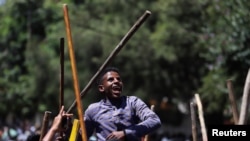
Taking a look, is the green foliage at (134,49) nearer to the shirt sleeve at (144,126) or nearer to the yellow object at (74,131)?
the shirt sleeve at (144,126)

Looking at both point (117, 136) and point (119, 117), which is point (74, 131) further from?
point (119, 117)

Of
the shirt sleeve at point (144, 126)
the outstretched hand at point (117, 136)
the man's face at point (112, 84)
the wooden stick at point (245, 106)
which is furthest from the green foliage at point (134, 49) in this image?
the wooden stick at point (245, 106)

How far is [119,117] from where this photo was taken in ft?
26.3

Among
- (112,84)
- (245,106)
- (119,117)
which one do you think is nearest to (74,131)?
(119,117)

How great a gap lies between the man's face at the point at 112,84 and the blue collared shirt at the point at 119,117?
3.0 inches

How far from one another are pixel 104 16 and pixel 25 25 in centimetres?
796

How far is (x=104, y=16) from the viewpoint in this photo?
37000 mm

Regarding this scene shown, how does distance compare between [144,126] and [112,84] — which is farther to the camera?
[112,84]

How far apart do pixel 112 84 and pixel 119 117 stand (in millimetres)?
308

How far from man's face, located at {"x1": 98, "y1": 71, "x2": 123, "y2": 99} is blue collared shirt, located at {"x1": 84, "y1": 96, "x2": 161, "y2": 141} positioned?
3.0 inches

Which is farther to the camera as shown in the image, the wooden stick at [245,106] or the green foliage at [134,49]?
the green foliage at [134,49]

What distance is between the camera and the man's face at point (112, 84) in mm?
8102

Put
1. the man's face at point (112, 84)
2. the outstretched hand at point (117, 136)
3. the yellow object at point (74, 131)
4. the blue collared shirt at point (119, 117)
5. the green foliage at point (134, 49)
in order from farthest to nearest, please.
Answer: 1. the green foliage at point (134, 49)
2. the man's face at point (112, 84)
3. the blue collared shirt at point (119, 117)
4. the outstretched hand at point (117, 136)
5. the yellow object at point (74, 131)

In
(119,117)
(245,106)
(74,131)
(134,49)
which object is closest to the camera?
(245,106)
